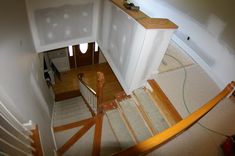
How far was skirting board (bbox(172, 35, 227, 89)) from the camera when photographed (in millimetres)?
3281

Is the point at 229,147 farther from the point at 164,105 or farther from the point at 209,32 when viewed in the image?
the point at 209,32

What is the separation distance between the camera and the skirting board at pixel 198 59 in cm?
328

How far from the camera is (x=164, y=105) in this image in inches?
115

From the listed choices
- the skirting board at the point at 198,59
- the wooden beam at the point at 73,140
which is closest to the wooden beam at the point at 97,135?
the wooden beam at the point at 73,140

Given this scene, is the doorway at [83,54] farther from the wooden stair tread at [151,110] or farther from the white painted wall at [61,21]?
the wooden stair tread at [151,110]

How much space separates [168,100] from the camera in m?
2.94

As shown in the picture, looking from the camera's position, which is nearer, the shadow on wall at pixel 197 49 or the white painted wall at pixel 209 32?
the white painted wall at pixel 209 32

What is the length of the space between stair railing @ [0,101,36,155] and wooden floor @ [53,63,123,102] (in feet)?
11.9

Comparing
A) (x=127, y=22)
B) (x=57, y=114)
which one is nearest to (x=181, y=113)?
(x=127, y=22)

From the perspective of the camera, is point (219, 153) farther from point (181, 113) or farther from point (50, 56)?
point (50, 56)

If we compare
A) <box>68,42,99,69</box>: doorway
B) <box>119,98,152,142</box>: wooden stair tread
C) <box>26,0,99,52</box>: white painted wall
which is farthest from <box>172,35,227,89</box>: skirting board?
<box>68,42,99,69</box>: doorway

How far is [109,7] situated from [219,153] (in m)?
2.92

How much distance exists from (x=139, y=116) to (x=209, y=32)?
196 cm

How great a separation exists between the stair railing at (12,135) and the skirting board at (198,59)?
319cm
